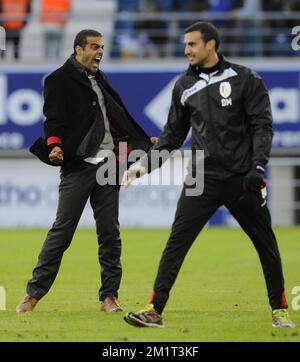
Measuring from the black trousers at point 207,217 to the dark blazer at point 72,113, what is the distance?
5.10 feet

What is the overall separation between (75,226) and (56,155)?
738mm

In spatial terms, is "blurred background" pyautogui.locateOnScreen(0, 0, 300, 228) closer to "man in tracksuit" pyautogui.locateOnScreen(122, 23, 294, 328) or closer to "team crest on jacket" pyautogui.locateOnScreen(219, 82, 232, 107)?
"man in tracksuit" pyautogui.locateOnScreen(122, 23, 294, 328)

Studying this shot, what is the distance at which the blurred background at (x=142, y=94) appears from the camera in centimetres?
2141

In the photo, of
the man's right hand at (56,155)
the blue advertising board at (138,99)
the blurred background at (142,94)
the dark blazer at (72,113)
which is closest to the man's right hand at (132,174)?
the man's right hand at (56,155)

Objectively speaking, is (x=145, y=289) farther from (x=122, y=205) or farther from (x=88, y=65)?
(x=122, y=205)

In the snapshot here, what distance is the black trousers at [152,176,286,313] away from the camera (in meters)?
8.91

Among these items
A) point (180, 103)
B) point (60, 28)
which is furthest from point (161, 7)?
point (180, 103)

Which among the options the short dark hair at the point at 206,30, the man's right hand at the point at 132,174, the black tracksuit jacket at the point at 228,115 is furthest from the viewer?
the man's right hand at the point at 132,174

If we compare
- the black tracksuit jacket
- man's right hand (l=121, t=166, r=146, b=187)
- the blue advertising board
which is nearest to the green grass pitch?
man's right hand (l=121, t=166, r=146, b=187)

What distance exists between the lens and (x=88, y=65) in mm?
10219

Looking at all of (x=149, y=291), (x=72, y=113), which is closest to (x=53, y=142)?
(x=72, y=113)

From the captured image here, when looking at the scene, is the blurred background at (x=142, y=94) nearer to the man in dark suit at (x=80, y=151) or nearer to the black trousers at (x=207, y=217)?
the man in dark suit at (x=80, y=151)

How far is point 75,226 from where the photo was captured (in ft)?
33.8

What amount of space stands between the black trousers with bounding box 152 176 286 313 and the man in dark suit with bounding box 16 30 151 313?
4.46 feet
